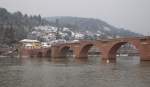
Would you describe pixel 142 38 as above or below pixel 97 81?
above

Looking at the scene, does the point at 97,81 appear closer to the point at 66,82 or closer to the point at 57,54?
the point at 66,82

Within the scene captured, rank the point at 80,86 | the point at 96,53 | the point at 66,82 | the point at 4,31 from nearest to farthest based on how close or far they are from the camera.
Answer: the point at 80,86, the point at 66,82, the point at 96,53, the point at 4,31

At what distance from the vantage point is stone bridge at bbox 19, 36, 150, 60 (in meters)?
85.1

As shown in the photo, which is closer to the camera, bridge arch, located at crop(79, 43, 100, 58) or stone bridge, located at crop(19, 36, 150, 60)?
stone bridge, located at crop(19, 36, 150, 60)

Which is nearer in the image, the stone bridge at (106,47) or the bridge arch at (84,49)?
the stone bridge at (106,47)

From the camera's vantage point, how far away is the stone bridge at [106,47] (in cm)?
8512

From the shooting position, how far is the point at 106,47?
4008 inches

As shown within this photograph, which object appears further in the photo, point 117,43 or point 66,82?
point 117,43

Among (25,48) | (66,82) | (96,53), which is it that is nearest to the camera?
(66,82)

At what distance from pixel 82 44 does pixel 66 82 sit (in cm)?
7769

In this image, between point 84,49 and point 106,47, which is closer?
point 106,47

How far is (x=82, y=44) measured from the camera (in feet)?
390

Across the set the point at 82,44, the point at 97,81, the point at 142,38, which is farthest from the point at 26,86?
the point at 82,44

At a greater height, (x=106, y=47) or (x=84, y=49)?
(x=106, y=47)
